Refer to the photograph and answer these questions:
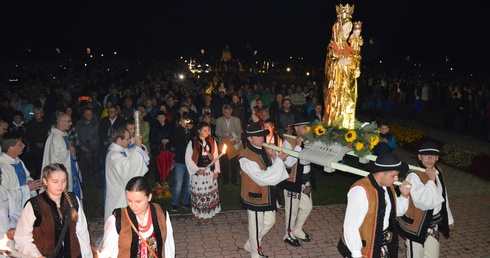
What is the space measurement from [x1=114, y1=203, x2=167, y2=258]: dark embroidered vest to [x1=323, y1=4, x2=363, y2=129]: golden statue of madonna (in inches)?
119

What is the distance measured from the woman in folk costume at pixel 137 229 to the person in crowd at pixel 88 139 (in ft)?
21.0

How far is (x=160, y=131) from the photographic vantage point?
10188 mm

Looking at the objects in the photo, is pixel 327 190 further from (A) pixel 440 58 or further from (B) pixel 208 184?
(A) pixel 440 58

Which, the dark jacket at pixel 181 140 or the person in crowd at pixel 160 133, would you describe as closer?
the dark jacket at pixel 181 140

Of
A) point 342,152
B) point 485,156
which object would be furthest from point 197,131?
point 485,156

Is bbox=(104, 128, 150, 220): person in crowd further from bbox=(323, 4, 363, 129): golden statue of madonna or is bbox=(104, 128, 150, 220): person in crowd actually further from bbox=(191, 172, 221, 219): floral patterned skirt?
bbox=(323, 4, 363, 129): golden statue of madonna

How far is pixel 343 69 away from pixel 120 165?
3542mm

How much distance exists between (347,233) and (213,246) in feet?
10.9

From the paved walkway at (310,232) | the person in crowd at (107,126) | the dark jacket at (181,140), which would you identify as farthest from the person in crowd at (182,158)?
the person in crowd at (107,126)

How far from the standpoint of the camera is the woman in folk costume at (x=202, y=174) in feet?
27.3

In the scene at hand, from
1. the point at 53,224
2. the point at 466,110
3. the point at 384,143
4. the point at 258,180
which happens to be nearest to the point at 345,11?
the point at 258,180

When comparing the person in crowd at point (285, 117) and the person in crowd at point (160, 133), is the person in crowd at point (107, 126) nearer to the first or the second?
the person in crowd at point (160, 133)

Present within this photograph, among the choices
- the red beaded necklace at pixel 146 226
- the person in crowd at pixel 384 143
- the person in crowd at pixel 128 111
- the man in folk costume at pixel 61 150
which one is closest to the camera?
the red beaded necklace at pixel 146 226

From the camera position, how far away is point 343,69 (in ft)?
21.1
